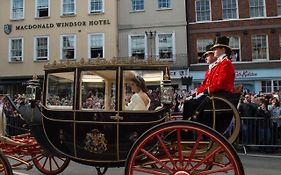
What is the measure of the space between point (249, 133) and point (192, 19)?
16.5 m

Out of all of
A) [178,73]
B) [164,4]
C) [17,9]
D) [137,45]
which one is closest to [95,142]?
[178,73]

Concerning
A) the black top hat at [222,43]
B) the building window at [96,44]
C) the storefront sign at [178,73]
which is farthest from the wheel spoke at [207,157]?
the building window at [96,44]

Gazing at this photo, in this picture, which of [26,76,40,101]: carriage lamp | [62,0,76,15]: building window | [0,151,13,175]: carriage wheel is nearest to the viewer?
[0,151,13,175]: carriage wheel

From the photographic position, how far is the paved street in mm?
7137

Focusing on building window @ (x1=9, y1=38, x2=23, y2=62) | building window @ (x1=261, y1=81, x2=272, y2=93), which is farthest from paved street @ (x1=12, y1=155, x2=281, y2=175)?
building window @ (x1=9, y1=38, x2=23, y2=62)

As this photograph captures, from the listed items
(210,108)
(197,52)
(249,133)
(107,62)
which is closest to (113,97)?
(107,62)

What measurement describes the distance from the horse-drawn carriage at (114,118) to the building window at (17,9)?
24.7 metres

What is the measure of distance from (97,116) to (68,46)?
22.7 m

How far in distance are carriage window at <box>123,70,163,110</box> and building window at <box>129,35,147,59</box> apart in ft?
68.2

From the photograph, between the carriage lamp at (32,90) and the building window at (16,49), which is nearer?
the carriage lamp at (32,90)

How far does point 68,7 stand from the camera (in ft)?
89.6

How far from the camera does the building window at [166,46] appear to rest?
83.4ft

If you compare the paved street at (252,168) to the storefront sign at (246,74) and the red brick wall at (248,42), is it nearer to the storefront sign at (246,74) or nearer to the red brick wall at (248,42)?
the storefront sign at (246,74)

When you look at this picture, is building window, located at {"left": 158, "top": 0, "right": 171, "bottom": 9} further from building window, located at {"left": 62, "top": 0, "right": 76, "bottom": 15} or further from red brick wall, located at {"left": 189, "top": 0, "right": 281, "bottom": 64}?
building window, located at {"left": 62, "top": 0, "right": 76, "bottom": 15}
